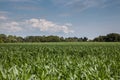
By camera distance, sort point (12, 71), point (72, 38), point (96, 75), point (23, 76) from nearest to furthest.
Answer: point (23, 76), point (12, 71), point (96, 75), point (72, 38)

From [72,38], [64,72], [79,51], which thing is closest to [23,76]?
[64,72]

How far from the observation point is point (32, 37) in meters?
127

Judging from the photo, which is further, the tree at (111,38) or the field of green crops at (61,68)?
the tree at (111,38)

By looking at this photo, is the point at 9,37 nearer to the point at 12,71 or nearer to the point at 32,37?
the point at 32,37

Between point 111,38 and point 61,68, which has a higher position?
point 111,38

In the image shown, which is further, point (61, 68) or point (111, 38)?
point (111, 38)

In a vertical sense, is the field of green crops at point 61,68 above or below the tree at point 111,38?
below

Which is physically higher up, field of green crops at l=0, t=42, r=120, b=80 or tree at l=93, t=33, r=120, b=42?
tree at l=93, t=33, r=120, b=42

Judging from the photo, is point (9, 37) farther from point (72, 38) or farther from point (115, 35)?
point (115, 35)

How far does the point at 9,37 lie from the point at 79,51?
10003 centimetres

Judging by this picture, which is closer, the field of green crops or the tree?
the field of green crops

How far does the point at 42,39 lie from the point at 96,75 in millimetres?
116702

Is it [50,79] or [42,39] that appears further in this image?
[42,39]

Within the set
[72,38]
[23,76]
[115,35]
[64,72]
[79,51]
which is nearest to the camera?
[23,76]
